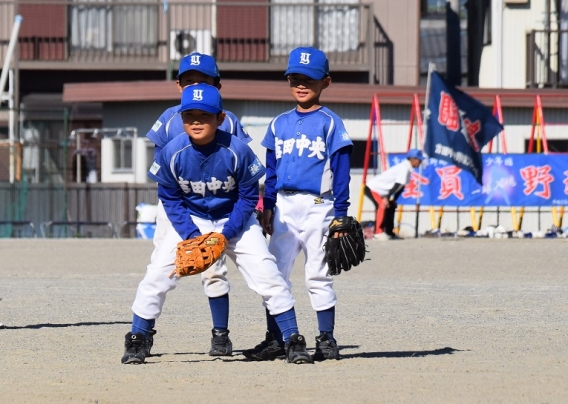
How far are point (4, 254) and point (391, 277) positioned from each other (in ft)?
20.5

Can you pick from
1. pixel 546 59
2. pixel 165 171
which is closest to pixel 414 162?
pixel 546 59

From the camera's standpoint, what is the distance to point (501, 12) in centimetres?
2775

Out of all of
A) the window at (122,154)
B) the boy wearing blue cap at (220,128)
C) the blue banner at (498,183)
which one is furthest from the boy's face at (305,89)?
the window at (122,154)

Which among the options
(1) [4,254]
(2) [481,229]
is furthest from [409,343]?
(2) [481,229]

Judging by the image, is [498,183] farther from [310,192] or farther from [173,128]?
[310,192]

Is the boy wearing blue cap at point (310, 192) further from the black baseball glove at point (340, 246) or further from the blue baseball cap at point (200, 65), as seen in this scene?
the blue baseball cap at point (200, 65)

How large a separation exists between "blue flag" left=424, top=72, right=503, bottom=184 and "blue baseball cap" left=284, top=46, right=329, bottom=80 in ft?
46.6

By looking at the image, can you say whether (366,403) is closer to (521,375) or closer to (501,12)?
(521,375)

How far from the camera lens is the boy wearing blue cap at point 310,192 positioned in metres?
7.34

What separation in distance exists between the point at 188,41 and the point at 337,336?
1947cm

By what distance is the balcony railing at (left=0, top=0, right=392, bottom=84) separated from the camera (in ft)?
90.9

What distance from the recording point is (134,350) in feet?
23.4

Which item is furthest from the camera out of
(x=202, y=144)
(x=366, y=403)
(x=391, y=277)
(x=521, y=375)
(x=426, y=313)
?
Result: (x=391, y=277)

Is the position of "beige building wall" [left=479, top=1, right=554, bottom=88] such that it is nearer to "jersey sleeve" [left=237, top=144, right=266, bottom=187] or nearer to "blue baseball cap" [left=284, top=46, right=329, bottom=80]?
"blue baseball cap" [left=284, top=46, right=329, bottom=80]
